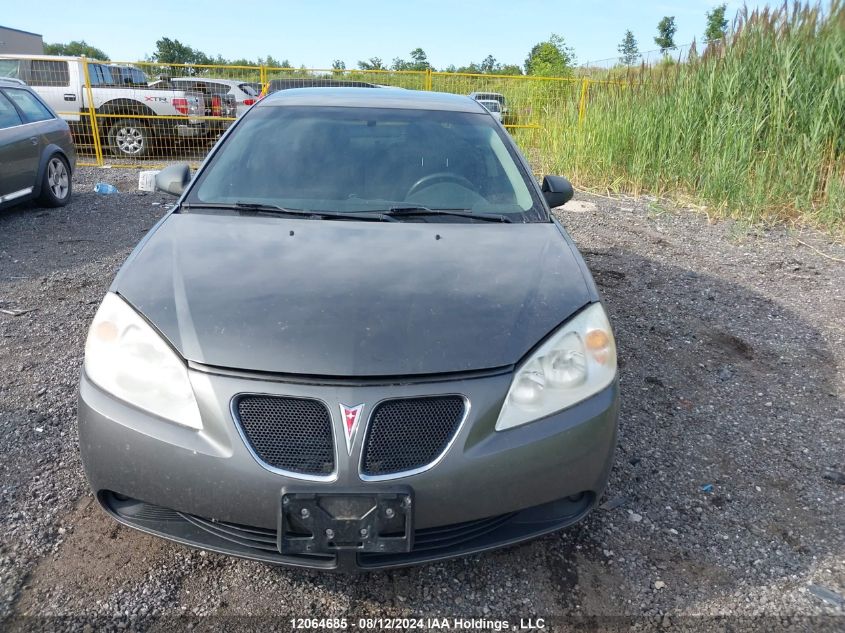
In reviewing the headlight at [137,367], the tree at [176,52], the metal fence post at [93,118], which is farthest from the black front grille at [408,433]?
the tree at [176,52]

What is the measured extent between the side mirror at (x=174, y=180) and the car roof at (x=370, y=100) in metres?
0.59

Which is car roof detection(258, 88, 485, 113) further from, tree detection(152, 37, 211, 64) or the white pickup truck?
tree detection(152, 37, 211, 64)

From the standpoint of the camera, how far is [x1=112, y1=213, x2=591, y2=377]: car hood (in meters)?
1.79

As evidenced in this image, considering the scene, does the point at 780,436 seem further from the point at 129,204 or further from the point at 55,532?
the point at 129,204

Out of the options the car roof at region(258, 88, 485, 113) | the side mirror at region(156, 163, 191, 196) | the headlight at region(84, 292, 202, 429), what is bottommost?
the headlight at region(84, 292, 202, 429)

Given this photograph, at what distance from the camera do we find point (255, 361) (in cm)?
176

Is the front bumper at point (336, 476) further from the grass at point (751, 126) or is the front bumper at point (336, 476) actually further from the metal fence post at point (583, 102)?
the metal fence post at point (583, 102)

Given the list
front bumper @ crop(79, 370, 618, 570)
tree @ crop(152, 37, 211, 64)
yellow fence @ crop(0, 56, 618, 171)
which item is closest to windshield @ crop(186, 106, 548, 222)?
front bumper @ crop(79, 370, 618, 570)

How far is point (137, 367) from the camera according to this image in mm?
1855

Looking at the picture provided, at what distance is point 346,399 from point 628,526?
1367 millimetres

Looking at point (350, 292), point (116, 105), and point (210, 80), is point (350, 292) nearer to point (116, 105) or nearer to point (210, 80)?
point (210, 80)

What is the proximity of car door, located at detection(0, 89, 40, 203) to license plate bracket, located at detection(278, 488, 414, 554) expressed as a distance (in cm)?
652

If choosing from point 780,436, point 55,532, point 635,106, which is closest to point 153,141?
point 635,106

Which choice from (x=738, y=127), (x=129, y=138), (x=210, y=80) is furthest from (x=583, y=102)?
(x=129, y=138)
